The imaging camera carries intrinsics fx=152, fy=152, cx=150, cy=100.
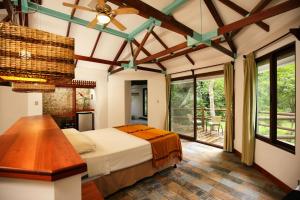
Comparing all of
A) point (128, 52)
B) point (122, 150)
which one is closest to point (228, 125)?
point (122, 150)

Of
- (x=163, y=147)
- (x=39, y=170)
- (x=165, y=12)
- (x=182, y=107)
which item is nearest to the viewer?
(x=39, y=170)

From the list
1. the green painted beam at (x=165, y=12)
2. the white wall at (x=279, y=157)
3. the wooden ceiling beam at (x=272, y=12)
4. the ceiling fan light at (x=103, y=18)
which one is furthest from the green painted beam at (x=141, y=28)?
the white wall at (x=279, y=157)

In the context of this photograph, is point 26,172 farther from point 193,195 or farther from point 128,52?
point 128,52

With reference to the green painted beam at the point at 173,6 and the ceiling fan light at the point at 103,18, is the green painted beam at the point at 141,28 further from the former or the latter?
the ceiling fan light at the point at 103,18

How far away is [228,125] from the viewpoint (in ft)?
12.8

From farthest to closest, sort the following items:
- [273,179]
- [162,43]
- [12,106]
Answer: [162,43] < [12,106] < [273,179]

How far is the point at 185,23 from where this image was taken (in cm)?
357

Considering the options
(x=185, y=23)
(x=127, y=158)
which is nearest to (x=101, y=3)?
(x=127, y=158)

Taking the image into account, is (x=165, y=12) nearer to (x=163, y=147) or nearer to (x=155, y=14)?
(x=155, y=14)

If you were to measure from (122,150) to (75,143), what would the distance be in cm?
67

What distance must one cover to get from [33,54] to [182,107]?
4987 mm

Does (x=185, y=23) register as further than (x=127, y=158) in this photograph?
Yes

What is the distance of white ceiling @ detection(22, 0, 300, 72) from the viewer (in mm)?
2607

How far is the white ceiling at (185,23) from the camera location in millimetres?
2607
